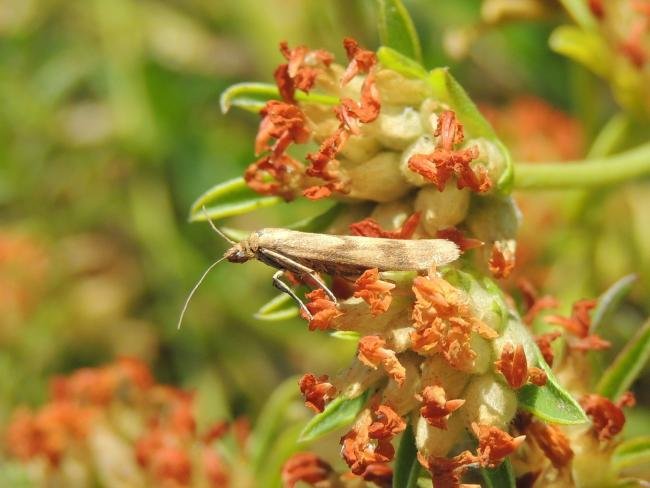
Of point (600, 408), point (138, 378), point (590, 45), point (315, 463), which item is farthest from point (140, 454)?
point (590, 45)

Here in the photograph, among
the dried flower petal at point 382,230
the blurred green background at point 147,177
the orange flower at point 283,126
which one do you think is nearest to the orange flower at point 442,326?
the dried flower petal at point 382,230

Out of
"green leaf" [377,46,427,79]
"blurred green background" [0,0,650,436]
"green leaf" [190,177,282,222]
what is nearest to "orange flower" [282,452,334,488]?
"green leaf" [190,177,282,222]

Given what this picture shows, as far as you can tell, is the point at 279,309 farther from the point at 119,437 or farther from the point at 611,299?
the point at 119,437

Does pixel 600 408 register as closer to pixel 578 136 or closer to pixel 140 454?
pixel 140 454

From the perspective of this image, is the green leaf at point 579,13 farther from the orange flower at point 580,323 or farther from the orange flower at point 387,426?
the orange flower at point 387,426

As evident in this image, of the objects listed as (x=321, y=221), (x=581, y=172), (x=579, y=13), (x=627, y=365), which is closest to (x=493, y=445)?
(x=627, y=365)

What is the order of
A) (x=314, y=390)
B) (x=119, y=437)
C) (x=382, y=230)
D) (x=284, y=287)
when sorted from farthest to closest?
(x=119, y=437)
(x=284, y=287)
(x=382, y=230)
(x=314, y=390)
